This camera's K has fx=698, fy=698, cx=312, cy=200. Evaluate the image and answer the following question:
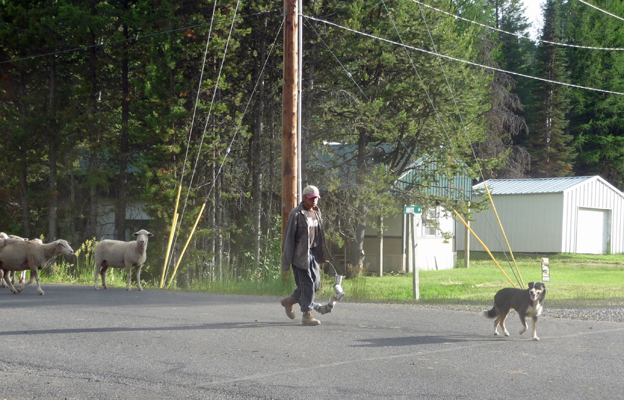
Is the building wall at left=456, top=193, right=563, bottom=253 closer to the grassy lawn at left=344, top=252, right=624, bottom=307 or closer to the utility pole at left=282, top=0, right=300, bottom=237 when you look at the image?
the grassy lawn at left=344, top=252, right=624, bottom=307

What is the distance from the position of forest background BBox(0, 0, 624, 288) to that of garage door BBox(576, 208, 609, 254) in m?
15.5

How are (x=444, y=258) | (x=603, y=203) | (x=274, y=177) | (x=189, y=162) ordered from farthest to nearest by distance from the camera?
(x=603, y=203)
(x=444, y=258)
(x=274, y=177)
(x=189, y=162)

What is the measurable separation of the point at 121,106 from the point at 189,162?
5.57 m

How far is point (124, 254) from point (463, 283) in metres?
12.2

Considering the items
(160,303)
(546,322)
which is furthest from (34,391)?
(546,322)

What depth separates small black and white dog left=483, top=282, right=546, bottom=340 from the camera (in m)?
8.58

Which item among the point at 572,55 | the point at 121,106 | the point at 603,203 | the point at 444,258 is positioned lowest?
the point at 444,258

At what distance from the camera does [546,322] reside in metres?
10.2

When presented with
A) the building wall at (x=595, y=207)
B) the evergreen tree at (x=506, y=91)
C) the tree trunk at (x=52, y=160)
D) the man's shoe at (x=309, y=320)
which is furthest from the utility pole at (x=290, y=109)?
the building wall at (x=595, y=207)

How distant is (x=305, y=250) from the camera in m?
9.34

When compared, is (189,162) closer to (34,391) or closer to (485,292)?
(485,292)

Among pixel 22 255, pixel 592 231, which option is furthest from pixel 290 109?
pixel 592 231

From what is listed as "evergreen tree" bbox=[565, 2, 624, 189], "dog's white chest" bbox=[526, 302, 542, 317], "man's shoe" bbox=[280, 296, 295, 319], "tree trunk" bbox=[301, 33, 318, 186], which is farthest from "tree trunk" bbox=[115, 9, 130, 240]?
"evergreen tree" bbox=[565, 2, 624, 189]

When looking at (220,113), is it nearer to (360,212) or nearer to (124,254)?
(360,212)
